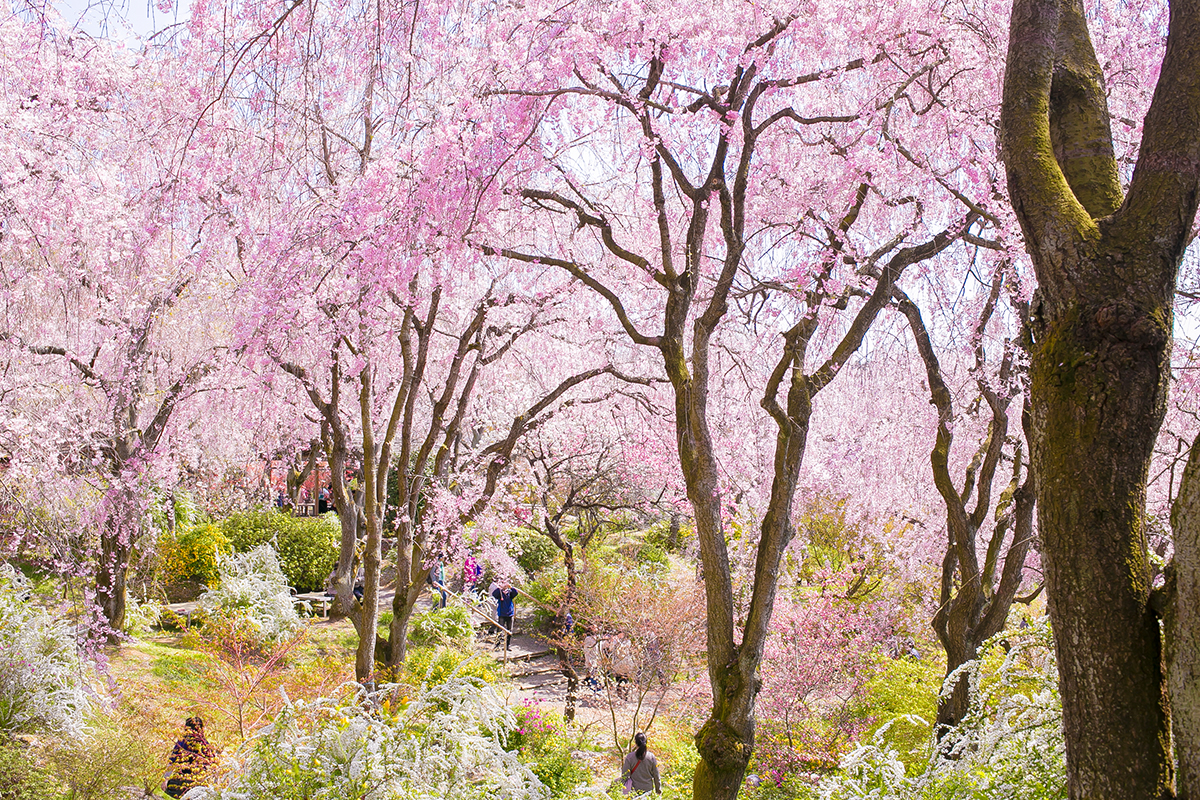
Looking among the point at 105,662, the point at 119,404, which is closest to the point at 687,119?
the point at 105,662

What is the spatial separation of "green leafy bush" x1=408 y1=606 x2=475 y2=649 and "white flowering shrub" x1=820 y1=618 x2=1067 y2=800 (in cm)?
893

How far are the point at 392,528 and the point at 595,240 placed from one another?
13.0m

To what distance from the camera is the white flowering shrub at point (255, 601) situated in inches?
427

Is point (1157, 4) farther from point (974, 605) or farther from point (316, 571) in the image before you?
point (316, 571)

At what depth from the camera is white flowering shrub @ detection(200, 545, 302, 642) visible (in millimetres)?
10844

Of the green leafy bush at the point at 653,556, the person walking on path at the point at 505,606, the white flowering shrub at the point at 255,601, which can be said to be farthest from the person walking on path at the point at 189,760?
the green leafy bush at the point at 653,556

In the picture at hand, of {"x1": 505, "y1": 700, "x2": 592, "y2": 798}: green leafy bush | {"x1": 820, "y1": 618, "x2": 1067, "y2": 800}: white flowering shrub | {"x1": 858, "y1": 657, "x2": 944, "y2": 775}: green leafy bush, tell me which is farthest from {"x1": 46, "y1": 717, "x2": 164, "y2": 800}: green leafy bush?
{"x1": 858, "y1": 657, "x2": 944, "y2": 775}: green leafy bush

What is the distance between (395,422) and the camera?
6996 mm

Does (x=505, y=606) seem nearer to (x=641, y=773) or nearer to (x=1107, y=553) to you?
(x=641, y=773)

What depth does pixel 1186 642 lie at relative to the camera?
1696 mm

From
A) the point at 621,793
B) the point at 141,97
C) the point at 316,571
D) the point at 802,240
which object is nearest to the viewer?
the point at 802,240

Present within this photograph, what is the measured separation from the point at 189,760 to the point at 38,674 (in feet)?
6.54

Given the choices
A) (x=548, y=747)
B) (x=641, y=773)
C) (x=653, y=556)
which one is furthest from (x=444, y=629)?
(x=653, y=556)

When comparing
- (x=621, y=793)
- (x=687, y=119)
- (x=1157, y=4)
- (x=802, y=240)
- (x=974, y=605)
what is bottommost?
(x=621, y=793)
